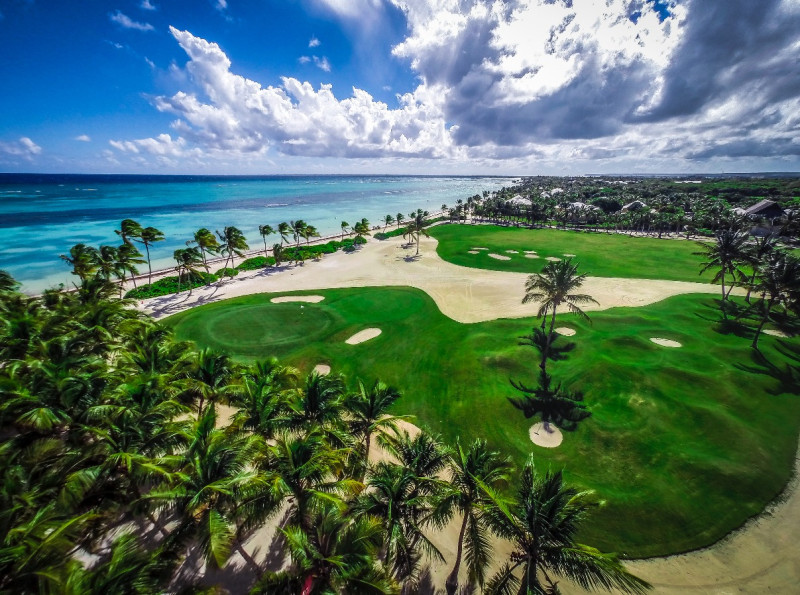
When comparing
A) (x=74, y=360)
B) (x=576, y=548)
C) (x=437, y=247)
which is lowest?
(x=437, y=247)

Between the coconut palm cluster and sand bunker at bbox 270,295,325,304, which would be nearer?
the coconut palm cluster

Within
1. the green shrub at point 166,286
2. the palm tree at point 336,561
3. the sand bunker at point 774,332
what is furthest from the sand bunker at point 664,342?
the green shrub at point 166,286

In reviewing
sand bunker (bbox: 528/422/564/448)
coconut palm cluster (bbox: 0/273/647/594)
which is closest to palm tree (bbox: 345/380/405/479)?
coconut palm cluster (bbox: 0/273/647/594)

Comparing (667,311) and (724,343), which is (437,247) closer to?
(667,311)

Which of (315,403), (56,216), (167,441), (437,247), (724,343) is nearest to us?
(167,441)

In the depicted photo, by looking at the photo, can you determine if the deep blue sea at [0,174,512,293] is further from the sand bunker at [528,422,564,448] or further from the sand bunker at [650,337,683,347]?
the sand bunker at [650,337,683,347]

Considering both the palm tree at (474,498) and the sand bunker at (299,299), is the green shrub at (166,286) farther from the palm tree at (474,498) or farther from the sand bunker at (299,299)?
the palm tree at (474,498)

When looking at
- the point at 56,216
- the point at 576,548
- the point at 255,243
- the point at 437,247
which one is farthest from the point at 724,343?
the point at 56,216
